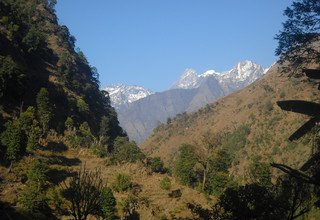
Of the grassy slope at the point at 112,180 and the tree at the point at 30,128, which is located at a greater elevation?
the tree at the point at 30,128

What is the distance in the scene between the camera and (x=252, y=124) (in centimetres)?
12344

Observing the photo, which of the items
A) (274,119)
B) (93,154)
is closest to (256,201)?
(93,154)

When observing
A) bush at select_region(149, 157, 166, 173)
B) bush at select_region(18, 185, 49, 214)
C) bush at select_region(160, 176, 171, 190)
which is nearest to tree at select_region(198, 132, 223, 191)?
bush at select_region(149, 157, 166, 173)

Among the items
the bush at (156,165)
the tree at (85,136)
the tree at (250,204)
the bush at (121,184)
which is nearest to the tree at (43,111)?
the tree at (85,136)

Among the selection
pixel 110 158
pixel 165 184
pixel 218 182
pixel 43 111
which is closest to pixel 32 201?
pixel 165 184

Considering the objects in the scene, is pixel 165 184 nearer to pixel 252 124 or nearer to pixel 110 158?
pixel 110 158

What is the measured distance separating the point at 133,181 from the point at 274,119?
7638 cm

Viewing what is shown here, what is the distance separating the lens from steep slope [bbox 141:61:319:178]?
330 feet

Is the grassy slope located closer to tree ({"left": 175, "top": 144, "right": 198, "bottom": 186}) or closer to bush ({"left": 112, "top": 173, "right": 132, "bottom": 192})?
bush ({"left": 112, "top": 173, "right": 132, "bottom": 192})

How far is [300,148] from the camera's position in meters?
92.4

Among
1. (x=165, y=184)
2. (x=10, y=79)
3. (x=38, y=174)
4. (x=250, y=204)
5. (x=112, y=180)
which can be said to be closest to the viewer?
(x=250, y=204)

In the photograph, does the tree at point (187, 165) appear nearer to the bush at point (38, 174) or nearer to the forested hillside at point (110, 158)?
the forested hillside at point (110, 158)

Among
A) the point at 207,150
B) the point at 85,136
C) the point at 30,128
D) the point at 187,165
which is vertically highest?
the point at 30,128

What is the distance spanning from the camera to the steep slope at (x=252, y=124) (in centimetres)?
10069
